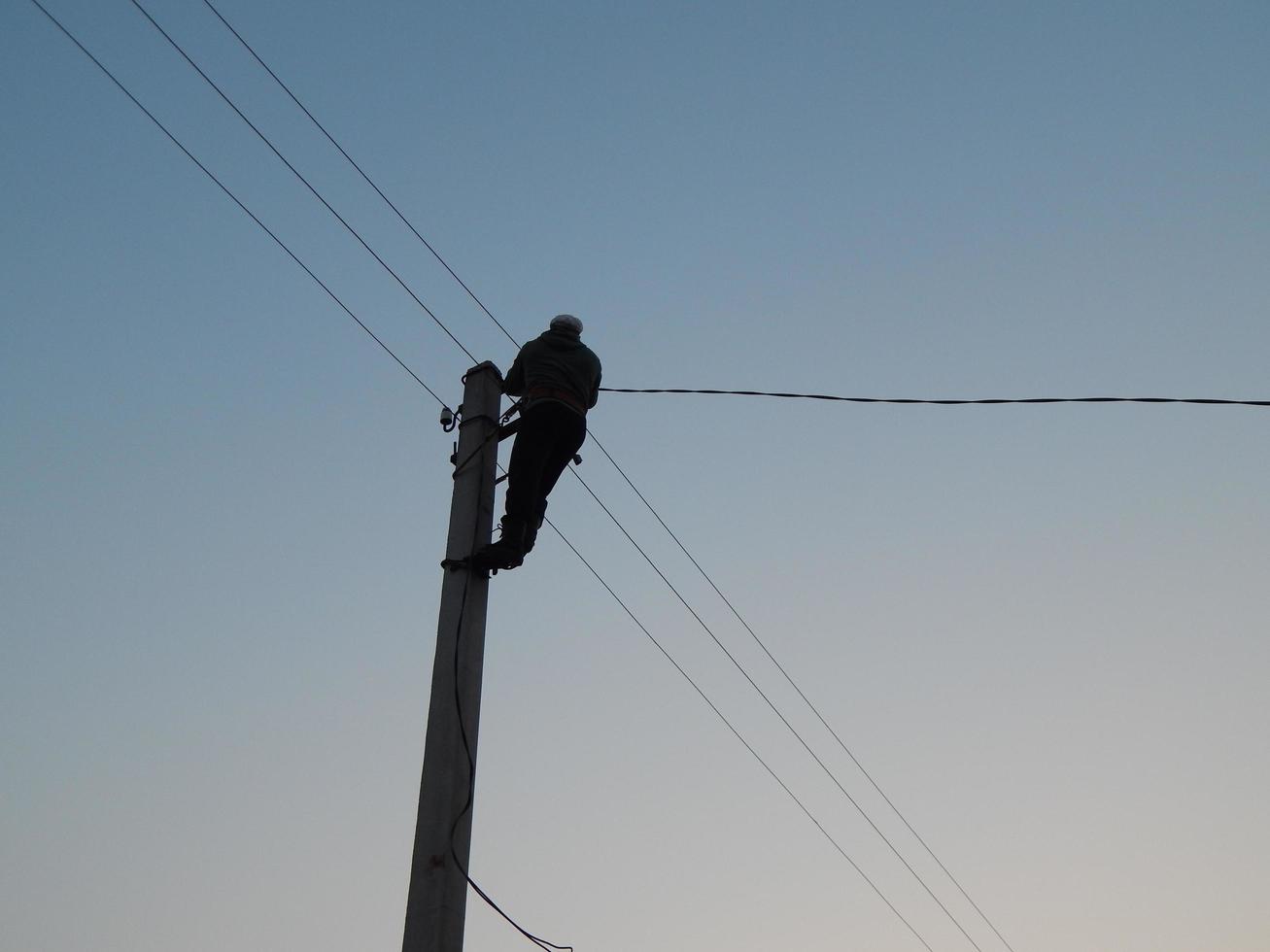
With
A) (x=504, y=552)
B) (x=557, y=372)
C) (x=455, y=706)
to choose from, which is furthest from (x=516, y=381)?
(x=455, y=706)

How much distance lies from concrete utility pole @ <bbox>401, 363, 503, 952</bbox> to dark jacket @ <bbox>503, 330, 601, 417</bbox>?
7.4 inches

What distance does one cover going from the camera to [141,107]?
6.69m

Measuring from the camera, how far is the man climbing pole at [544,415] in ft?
18.1

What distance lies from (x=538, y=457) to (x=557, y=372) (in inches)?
18.3

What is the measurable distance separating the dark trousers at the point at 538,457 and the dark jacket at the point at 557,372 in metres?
0.07

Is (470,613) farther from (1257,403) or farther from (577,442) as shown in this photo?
(1257,403)

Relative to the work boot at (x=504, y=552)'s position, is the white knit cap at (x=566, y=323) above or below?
above

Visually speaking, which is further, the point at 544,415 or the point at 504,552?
the point at 544,415

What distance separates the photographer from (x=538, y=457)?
5.73m

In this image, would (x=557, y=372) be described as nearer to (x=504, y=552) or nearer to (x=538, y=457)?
(x=538, y=457)

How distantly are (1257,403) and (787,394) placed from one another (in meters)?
2.46

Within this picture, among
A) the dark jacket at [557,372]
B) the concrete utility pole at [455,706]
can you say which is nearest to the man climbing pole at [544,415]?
the dark jacket at [557,372]

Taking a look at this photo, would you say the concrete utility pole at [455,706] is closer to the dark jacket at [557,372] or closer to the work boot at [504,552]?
the work boot at [504,552]

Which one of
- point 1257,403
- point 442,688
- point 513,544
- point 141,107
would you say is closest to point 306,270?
point 141,107
